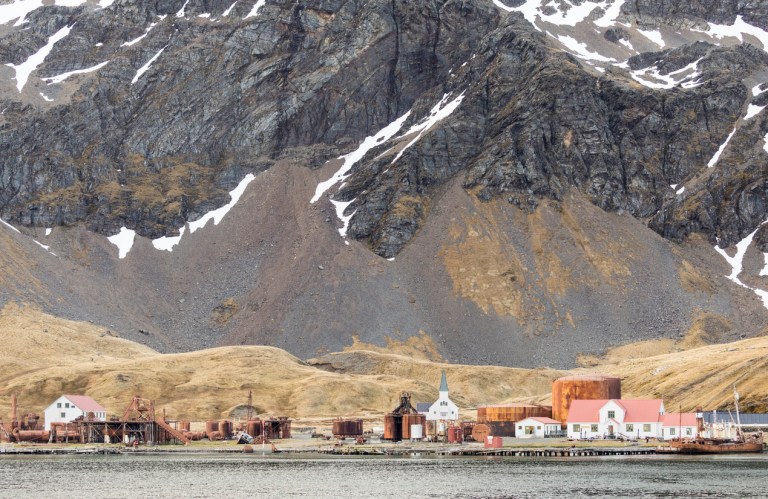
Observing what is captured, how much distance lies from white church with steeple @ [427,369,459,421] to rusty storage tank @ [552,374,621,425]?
13.1 meters

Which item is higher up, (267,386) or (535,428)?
(267,386)

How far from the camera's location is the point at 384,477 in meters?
101

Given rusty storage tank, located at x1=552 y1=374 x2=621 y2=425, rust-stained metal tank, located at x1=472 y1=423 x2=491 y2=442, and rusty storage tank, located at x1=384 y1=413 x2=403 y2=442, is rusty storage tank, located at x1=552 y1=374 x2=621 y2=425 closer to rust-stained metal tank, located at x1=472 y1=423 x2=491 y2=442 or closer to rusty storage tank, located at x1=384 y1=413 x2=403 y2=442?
rust-stained metal tank, located at x1=472 y1=423 x2=491 y2=442

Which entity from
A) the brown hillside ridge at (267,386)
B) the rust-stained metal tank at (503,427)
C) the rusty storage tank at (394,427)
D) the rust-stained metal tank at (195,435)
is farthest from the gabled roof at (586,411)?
the rust-stained metal tank at (195,435)

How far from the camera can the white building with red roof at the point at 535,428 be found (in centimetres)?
14350

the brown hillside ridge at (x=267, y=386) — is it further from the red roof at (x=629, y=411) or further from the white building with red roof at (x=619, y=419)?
the red roof at (x=629, y=411)

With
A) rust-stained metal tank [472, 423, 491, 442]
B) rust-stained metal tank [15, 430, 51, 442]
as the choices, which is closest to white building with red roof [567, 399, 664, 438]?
rust-stained metal tank [472, 423, 491, 442]

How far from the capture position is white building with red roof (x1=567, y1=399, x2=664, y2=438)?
135125 millimetres

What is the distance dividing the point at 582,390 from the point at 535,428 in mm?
6845

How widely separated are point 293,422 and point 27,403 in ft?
129

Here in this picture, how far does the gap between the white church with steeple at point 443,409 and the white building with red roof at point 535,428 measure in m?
10.8

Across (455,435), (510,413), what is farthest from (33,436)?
(510,413)

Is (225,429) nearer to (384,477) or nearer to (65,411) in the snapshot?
(65,411)

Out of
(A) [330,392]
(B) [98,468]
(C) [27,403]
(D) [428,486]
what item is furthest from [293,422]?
(D) [428,486]
